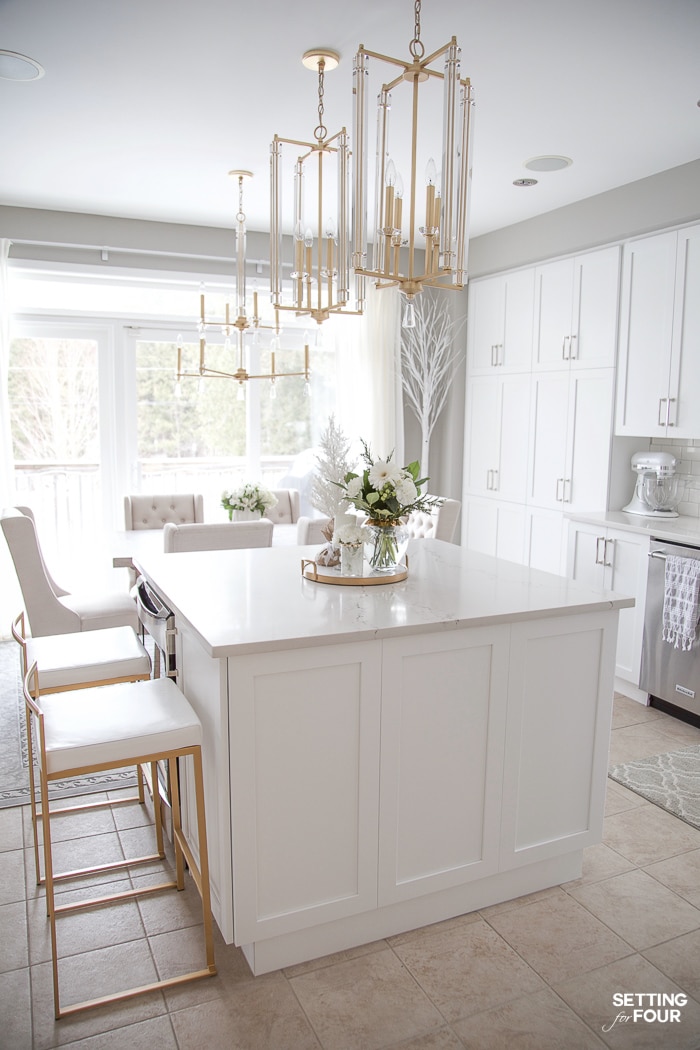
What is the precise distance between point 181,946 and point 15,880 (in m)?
0.66

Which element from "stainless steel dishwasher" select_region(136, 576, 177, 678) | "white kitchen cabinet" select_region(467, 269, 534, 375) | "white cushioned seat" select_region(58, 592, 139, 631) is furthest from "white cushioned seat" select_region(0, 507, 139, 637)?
"white kitchen cabinet" select_region(467, 269, 534, 375)

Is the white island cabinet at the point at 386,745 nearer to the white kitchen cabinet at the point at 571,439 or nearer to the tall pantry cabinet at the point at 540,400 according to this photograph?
the white kitchen cabinet at the point at 571,439

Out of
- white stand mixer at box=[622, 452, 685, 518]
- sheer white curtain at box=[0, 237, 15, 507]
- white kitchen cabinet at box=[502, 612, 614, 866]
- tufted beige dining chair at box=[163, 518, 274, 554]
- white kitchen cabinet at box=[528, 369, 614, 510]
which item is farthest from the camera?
sheer white curtain at box=[0, 237, 15, 507]

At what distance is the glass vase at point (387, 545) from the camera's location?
8.36 feet

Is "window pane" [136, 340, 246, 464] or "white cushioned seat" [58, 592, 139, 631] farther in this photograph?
"window pane" [136, 340, 246, 464]

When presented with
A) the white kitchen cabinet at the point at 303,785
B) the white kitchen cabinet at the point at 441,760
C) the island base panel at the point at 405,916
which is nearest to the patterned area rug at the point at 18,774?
the island base panel at the point at 405,916

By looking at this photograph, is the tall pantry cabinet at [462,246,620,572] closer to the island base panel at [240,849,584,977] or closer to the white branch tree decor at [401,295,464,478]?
the white branch tree decor at [401,295,464,478]

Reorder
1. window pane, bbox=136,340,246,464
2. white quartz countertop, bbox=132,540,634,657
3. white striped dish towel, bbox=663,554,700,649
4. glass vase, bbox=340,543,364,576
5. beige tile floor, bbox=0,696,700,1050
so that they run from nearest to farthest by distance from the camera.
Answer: beige tile floor, bbox=0,696,700,1050 < white quartz countertop, bbox=132,540,634,657 < glass vase, bbox=340,543,364,576 < white striped dish towel, bbox=663,554,700,649 < window pane, bbox=136,340,246,464

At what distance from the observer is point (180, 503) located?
15.8 ft

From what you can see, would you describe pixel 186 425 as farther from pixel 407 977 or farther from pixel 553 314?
pixel 407 977

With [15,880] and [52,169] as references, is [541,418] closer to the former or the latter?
[52,169]

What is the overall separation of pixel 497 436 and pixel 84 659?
374 centimetres

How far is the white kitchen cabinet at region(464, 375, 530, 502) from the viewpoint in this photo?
17.2ft

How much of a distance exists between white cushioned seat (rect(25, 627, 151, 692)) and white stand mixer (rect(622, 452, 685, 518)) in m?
3.00
